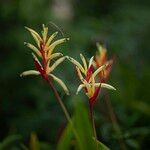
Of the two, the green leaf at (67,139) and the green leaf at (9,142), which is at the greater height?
the green leaf at (67,139)

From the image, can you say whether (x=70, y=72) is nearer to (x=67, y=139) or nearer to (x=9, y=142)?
(x=9, y=142)

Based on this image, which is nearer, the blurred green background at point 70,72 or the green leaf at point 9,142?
the green leaf at point 9,142

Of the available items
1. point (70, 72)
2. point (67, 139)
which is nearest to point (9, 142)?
point (67, 139)

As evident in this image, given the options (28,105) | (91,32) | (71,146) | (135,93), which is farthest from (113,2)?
(71,146)

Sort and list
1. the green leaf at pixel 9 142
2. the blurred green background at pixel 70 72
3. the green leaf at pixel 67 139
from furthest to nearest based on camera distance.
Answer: the blurred green background at pixel 70 72 → the green leaf at pixel 9 142 → the green leaf at pixel 67 139

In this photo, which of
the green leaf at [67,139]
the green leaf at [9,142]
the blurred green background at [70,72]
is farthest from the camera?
the blurred green background at [70,72]

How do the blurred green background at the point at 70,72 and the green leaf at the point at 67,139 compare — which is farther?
the blurred green background at the point at 70,72

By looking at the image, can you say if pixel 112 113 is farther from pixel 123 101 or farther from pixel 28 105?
pixel 28 105

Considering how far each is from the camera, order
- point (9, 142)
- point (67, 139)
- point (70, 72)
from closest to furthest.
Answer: point (67, 139)
point (9, 142)
point (70, 72)
